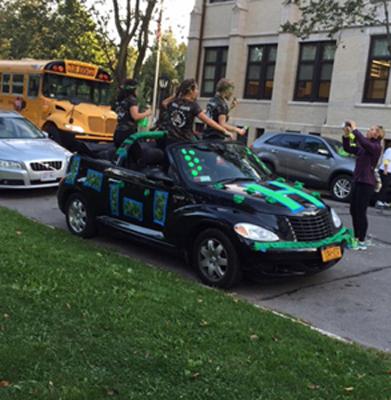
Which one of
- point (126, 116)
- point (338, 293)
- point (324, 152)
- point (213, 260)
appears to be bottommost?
point (338, 293)

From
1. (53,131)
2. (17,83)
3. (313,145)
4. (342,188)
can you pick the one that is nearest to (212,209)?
(342,188)

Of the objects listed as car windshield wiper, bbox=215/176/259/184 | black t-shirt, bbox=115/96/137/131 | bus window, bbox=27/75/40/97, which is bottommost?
car windshield wiper, bbox=215/176/259/184

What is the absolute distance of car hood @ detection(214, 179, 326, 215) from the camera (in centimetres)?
574

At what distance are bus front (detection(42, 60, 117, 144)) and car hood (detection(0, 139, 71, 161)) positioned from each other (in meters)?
3.88

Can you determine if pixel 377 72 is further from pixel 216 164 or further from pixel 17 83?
pixel 216 164

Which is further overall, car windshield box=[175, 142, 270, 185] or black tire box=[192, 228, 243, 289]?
car windshield box=[175, 142, 270, 185]

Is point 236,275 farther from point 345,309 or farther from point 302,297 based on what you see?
point 345,309

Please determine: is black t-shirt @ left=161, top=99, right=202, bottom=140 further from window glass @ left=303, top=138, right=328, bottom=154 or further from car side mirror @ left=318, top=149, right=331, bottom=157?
window glass @ left=303, top=138, right=328, bottom=154

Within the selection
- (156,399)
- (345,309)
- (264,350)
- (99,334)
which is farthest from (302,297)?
(156,399)

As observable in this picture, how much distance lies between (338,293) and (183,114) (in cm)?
291

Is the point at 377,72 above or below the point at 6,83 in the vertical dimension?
above

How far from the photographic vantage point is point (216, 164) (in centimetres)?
653

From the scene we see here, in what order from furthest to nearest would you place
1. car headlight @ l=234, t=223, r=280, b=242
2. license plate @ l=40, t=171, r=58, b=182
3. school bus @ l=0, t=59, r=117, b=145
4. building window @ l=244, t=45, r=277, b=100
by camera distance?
building window @ l=244, t=45, r=277, b=100
school bus @ l=0, t=59, r=117, b=145
license plate @ l=40, t=171, r=58, b=182
car headlight @ l=234, t=223, r=280, b=242

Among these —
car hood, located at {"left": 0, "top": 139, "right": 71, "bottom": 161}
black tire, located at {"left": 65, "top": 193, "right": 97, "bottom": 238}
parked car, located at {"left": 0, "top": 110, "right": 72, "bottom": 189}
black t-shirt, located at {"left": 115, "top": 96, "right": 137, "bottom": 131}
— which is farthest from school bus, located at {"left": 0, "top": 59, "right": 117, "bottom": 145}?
black tire, located at {"left": 65, "top": 193, "right": 97, "bottom": 238}
